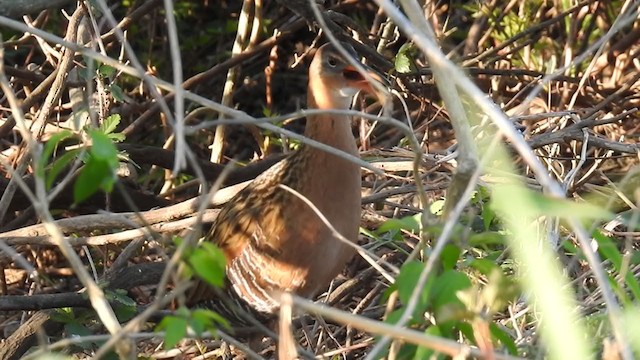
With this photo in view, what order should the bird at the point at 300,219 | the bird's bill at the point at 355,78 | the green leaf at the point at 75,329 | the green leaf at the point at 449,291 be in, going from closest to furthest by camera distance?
the green leaf at the point at 449,291 → the bird at the point at 300,219 → the green leaf at the point at 75,329 → the bird's bill at the point at 355,78

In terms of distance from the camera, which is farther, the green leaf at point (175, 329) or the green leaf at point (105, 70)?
the green leaf at point (105, 70)

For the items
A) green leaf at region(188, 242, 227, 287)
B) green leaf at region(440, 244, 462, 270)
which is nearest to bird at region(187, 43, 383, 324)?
green leaf at region(440, 244, 462, 270)

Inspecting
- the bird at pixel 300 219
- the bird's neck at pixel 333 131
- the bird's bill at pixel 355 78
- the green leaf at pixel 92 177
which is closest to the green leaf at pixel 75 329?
the bird at pixel 300 219

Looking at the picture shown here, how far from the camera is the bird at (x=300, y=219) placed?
287 centimetres

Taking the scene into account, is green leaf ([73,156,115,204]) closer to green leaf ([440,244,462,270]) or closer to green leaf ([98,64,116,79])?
green leaf ([440,244,462,270])

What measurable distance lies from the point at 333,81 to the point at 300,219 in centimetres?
49

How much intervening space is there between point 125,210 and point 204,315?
6.99 ft

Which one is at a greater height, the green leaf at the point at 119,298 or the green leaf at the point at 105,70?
the green leaf at the point at 105,70

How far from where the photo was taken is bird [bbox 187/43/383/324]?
9.43ft

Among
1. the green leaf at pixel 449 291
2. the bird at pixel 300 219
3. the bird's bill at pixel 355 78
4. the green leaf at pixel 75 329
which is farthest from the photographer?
the bird's bill at pixel 355 78

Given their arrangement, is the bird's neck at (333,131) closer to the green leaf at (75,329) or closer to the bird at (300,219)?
the bird at (300,219)

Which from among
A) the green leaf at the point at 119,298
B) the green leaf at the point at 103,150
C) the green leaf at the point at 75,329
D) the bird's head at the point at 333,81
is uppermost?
the green leaf at the point at 103,150

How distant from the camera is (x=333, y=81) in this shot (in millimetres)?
3174

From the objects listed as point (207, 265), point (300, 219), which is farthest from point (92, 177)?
point (300, 219)
